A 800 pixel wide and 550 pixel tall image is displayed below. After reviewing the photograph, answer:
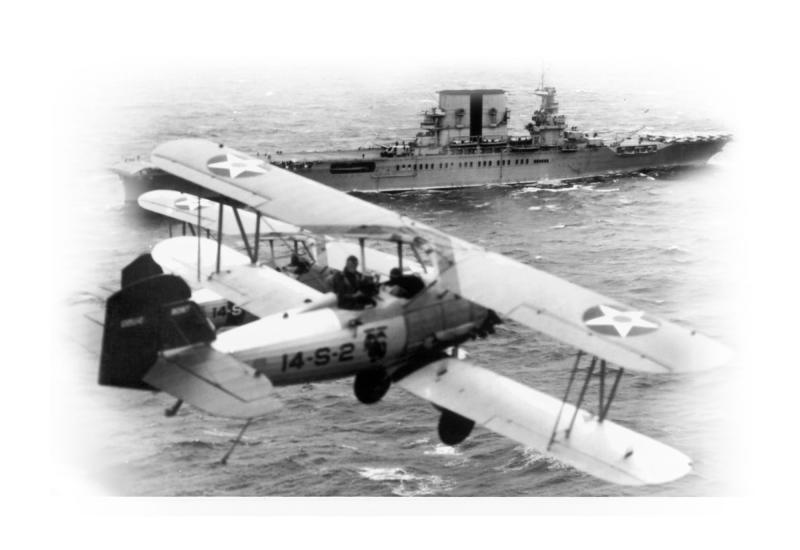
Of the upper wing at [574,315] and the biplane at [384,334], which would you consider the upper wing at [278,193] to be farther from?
the upper wing at [574,315]

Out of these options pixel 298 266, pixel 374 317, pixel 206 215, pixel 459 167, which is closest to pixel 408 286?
pixel 374 317

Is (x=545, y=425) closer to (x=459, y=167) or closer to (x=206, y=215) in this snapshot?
(x=206, y=215)

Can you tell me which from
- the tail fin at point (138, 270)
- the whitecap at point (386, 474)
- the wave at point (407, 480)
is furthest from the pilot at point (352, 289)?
the whitecap at point (386, 474)

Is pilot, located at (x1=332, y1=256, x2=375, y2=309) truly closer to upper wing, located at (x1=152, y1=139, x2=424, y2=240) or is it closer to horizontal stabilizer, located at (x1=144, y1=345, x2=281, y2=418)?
upper wing, located at (x1=152, y1=139, x2=424, y2=240)

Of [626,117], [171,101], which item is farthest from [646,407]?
[626,117]

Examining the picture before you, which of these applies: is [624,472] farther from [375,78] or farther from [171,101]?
[171,101]

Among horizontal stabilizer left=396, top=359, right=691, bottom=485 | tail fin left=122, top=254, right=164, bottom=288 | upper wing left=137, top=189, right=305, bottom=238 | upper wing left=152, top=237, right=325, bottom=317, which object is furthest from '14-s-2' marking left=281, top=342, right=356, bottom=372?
upper wing left=137, top=189, right=305, bottom=238
